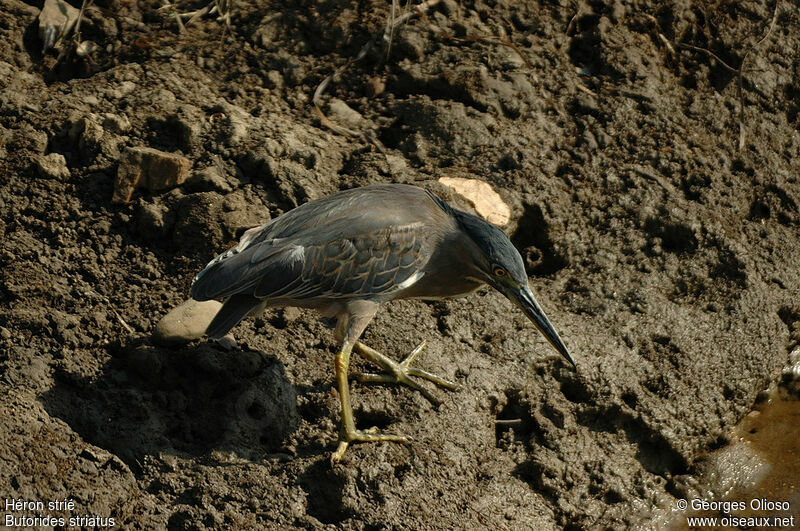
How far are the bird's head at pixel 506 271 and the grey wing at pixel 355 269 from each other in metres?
0.35

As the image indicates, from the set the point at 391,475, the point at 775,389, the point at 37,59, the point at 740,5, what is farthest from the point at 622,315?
the point at 37,59

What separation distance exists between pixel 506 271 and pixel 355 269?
2.33 feet

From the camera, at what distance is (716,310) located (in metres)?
4.79

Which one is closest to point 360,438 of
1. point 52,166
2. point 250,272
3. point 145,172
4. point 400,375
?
point 400,375

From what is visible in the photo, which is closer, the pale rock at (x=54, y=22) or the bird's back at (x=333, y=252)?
the bird's back at (x=333, y=252)

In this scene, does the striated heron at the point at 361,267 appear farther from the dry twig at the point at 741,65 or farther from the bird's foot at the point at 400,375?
the dry twig at the point at 741,65

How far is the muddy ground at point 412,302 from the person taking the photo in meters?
3.70

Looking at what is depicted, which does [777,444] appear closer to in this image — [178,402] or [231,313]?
[231,313]

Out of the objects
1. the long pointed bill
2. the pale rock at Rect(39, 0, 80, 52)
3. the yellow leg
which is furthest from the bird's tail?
the pale rock at Rect(39, 0, 80, 52)

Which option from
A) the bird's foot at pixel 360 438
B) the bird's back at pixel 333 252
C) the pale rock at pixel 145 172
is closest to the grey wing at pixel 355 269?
the bird's back at pixel 333 252

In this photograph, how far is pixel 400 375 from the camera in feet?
13.6

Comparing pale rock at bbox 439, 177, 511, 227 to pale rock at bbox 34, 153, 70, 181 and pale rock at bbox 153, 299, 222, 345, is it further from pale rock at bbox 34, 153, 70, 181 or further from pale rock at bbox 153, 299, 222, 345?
pale rock at bbox 34, 153, 70, 181

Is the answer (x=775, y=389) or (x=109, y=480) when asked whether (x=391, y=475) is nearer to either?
(x=109, y=480)

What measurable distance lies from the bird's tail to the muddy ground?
0.93ft
